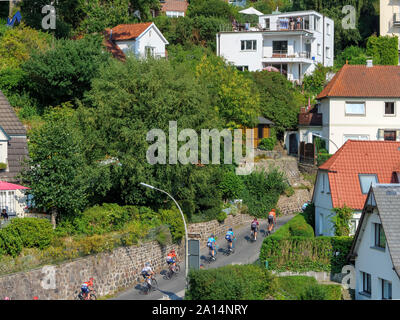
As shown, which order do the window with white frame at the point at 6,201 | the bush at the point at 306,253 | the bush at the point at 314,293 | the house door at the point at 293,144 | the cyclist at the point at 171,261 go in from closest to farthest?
1. the bush at the point at 314,293
2. the bush at the point at 306,253
3. the cyclist at the point at 171,261
4. the window with white frame at the point at 6,201
5. the house door at the point at 293,144

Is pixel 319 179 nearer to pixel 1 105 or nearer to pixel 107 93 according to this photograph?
pixel 107 93

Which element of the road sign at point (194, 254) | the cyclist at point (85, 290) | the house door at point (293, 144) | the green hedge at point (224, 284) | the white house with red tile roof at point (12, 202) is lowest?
the cyclist at point (85, 290)

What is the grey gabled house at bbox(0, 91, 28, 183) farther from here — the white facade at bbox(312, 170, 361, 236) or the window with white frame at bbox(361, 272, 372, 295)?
the window with white frame at bbox(361, 272, 372, 295)

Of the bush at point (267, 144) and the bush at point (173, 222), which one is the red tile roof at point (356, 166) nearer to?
the bush at point (173, 222)

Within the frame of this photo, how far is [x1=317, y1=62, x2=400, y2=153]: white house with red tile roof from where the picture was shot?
56312 millimetres

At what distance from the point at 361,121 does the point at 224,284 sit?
31.4m

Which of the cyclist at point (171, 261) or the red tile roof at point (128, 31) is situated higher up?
the red tile roof at point (128, 31)

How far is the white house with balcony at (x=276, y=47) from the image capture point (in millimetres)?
73438

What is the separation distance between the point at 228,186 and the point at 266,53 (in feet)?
92.9

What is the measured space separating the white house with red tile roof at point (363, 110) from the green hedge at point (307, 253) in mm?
21930

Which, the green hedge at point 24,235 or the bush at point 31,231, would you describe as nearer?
the green hedge at point 24,235

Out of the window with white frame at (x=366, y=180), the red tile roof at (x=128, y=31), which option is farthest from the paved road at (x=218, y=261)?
the red tile roof at (x=128, y=31)
